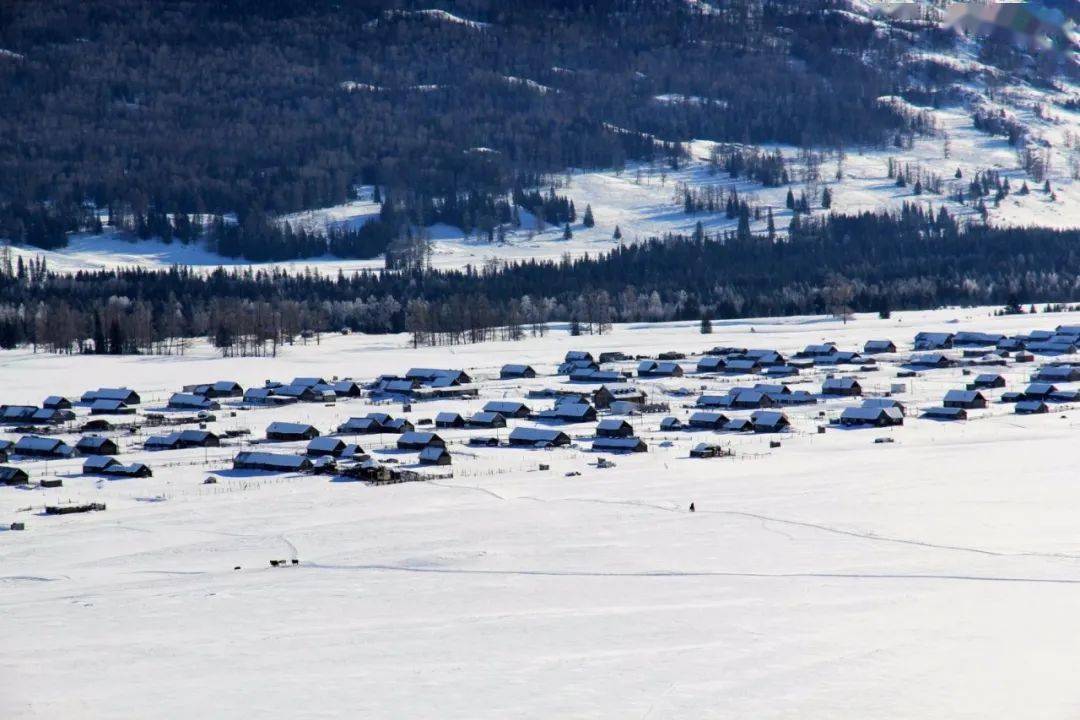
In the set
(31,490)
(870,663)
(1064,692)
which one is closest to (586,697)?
(870,663)

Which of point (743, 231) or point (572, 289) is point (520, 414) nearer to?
point (572, 289)

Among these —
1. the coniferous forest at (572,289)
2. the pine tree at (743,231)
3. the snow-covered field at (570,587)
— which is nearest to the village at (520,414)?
the snow-covered field at (570,587)

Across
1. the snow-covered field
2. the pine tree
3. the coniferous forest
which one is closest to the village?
the snow-covered field

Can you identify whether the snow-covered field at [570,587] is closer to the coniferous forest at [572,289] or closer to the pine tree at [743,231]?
the coniferous forest at [572,289]

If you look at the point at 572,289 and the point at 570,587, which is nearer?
the point at 570,587

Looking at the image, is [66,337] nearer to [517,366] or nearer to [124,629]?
[517,366]

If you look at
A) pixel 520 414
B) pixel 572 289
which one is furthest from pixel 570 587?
pixel 572 289

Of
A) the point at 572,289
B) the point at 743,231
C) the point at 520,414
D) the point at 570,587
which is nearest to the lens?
the point at 570,587

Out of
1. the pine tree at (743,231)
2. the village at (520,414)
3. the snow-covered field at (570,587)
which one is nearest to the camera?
the snow-covered field at (570,587)

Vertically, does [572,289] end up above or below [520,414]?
above
